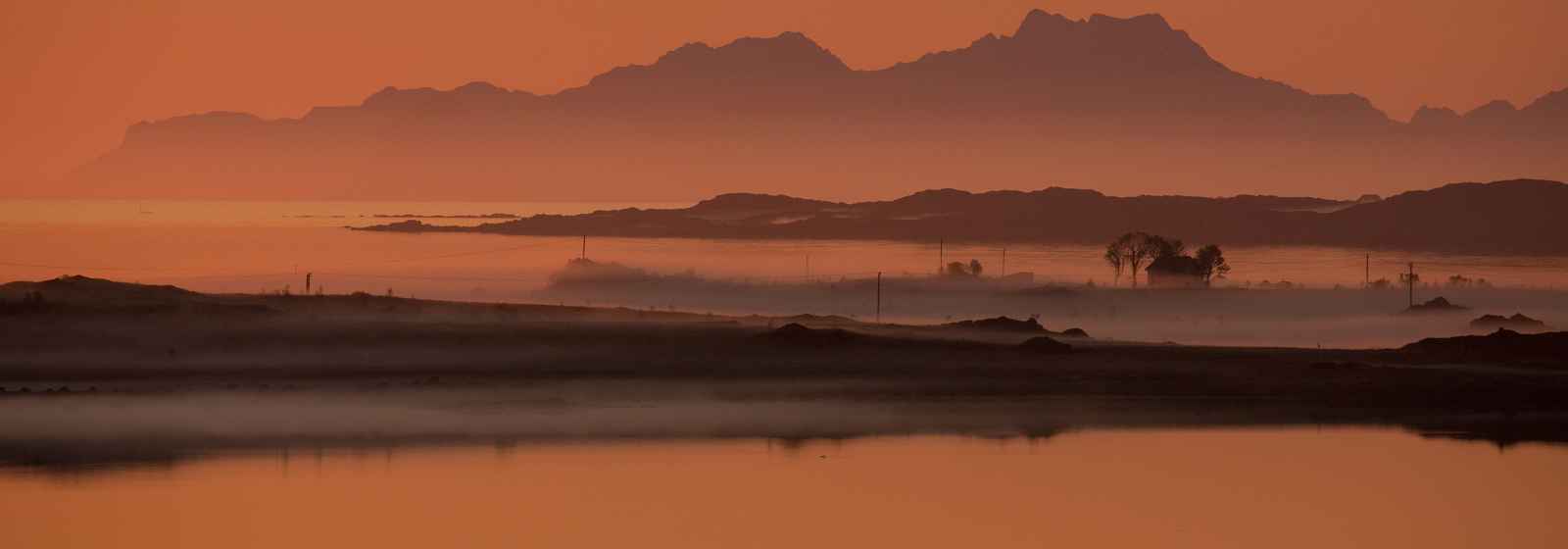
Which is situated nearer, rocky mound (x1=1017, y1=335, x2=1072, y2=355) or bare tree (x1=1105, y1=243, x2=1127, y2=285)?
rocky mound (x1=1017, y1=335, x2=1072, y2=355)

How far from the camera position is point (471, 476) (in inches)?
1764

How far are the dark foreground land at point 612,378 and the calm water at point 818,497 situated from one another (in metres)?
3.69

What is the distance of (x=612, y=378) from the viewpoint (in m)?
67.9

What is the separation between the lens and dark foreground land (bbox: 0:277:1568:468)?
54031 millimetres

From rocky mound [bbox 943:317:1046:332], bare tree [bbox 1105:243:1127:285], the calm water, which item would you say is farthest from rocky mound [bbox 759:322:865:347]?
bare tree [bbox 1105:243:1127:285]

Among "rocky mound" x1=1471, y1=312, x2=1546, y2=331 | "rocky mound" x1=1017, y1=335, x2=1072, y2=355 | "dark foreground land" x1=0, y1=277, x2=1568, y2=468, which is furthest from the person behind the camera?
"rocky mound" x1=1471, y1=312, x2=1546, y2=331

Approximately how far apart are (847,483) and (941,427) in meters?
11.1

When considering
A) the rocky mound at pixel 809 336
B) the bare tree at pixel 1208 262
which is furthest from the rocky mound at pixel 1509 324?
the rocky mound at pixel 809 336

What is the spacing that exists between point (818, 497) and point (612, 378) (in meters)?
25.8

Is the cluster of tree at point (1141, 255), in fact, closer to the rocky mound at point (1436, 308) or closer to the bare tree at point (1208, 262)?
the bare tree at point (1208, 262)

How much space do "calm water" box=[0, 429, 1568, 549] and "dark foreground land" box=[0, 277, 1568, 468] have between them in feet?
12.1

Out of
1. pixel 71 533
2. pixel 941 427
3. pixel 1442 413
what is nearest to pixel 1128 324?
pixel 1442 413

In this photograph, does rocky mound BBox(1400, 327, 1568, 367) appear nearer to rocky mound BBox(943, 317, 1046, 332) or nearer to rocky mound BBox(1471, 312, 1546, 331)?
rocky mound BBox(943, 317, 1046, 332)

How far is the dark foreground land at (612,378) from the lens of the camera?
54.0 metres
